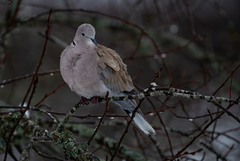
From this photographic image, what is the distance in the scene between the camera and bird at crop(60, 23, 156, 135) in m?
2.46

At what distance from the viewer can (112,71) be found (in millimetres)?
2607

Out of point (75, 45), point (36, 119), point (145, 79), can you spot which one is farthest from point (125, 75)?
point (145, 79)

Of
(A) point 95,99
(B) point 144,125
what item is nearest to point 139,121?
(B) point 144,125

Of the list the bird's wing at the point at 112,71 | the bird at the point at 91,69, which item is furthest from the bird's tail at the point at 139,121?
the bird's wing at the point at 112,71

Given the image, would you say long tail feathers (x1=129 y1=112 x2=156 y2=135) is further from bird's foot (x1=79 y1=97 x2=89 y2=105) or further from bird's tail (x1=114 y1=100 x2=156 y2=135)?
bird's foot (x1=79 y1=97 x2=89 y2=105)

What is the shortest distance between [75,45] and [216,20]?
483 centimetres

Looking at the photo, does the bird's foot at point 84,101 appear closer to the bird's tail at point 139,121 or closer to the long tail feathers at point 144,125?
the bird's tail at point 139,121

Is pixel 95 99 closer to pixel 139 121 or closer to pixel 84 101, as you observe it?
pixel 84 101

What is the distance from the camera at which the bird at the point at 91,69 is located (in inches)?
96.9

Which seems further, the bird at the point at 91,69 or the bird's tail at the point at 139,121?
the bird's tail at the point at 139,121

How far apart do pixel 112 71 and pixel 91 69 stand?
0.65 feet

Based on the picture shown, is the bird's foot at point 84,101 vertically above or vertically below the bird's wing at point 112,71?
below

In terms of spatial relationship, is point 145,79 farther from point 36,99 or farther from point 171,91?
point 171,91

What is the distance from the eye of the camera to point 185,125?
21.3ft
